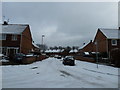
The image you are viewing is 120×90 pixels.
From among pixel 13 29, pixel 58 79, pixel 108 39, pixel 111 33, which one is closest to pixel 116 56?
pixel 58 79

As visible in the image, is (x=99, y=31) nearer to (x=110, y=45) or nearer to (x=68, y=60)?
(x=110, y=45)

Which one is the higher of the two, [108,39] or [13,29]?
[13,29]

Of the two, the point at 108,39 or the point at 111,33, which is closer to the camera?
the point at 108,39

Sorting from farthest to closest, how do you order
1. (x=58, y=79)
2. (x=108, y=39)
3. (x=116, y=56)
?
(x=108, y=39) < (x=116, y=56) < (x=58, y=79)

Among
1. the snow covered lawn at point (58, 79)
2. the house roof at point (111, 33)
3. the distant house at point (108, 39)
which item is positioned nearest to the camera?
the snow covered lawn at point (58, 79)

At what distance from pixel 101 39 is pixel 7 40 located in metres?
24.5

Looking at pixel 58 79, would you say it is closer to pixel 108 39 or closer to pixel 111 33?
pixel 108 39

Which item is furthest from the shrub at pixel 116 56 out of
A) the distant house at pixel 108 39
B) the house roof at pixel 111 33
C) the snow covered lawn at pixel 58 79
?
the house roof at pixel 111 33

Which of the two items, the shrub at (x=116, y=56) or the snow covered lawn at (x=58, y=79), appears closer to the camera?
the snow covered lawn at (x=58, y=79)

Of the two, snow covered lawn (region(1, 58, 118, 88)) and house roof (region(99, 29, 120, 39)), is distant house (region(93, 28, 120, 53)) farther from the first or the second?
snow covered lawn (region(1, 58, 118, 88))

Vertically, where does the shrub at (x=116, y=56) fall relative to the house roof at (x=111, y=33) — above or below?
below

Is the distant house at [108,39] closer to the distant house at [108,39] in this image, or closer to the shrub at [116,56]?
the distant house at [108,39]

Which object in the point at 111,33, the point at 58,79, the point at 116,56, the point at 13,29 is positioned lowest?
the point at 58,79

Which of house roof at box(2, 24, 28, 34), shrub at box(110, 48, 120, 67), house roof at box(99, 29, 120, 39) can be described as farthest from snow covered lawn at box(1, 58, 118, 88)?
house roof at box(99, 29, 120, 39)
